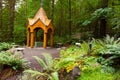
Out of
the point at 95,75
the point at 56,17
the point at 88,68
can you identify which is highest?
the point at 56,17

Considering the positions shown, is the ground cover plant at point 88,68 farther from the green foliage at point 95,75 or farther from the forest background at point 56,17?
the forest background at point 56,17

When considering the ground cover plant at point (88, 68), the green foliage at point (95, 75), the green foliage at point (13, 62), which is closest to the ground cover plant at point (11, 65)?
the green foliage at point (13, 62)

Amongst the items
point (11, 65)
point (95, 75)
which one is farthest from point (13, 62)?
point (95, 75)

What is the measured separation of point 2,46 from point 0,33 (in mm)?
7788

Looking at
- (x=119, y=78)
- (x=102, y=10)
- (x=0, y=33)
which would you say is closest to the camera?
(x=119, y=78)

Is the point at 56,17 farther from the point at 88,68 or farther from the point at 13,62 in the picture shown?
the point at 88,68

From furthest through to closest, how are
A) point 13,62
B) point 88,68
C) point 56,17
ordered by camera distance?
point 56,17, point 13,62, point 88,68

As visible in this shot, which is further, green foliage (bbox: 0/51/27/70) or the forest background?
the forest background

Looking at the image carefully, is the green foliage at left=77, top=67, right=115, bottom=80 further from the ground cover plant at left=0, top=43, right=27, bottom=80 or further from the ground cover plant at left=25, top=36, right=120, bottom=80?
the ground cover plant at left=0, top=43, right=27, bottom=80

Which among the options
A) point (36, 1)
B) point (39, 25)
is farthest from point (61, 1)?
point (39, 25)

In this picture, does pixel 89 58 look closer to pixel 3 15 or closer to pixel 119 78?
pixel 119 78

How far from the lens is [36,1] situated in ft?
83.9

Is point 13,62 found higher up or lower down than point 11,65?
higher up

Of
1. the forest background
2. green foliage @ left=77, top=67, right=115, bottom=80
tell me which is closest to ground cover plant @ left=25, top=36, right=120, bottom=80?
green foliage @ left=77, top=67, right=115, bottom=80
